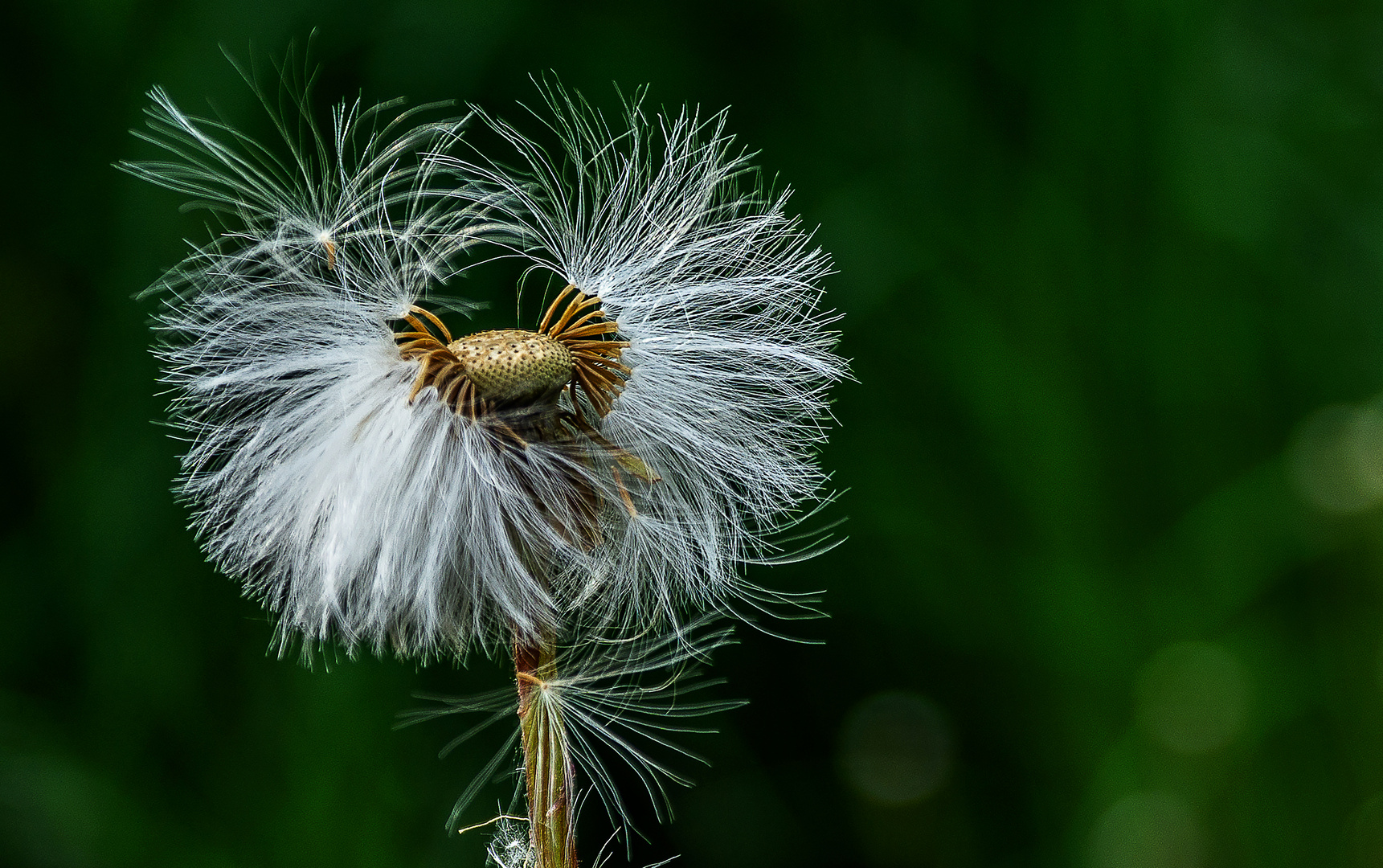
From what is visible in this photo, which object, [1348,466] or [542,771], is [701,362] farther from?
[1348,466]

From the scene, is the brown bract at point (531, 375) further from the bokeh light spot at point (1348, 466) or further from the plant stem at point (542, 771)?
the bokeh light spot at point (1348, 466)

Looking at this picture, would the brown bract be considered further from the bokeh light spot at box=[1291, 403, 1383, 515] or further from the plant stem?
the bokeh light spot at box=[1291, 403, 1383, 515]

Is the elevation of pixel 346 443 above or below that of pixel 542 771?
above

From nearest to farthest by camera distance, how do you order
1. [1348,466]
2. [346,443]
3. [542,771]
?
[542,771] < [346,443] < [1348,466]

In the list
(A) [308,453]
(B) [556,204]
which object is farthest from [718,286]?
(A) [308,453]

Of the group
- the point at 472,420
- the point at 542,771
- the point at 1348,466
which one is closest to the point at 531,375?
the point at 472,420

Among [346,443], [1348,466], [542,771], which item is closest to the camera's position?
[542,771]

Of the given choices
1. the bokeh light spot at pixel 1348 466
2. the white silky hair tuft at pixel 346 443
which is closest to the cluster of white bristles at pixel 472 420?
the white silky hair tuft at pixel 346 443

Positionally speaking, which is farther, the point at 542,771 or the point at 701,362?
the point at 701,362
